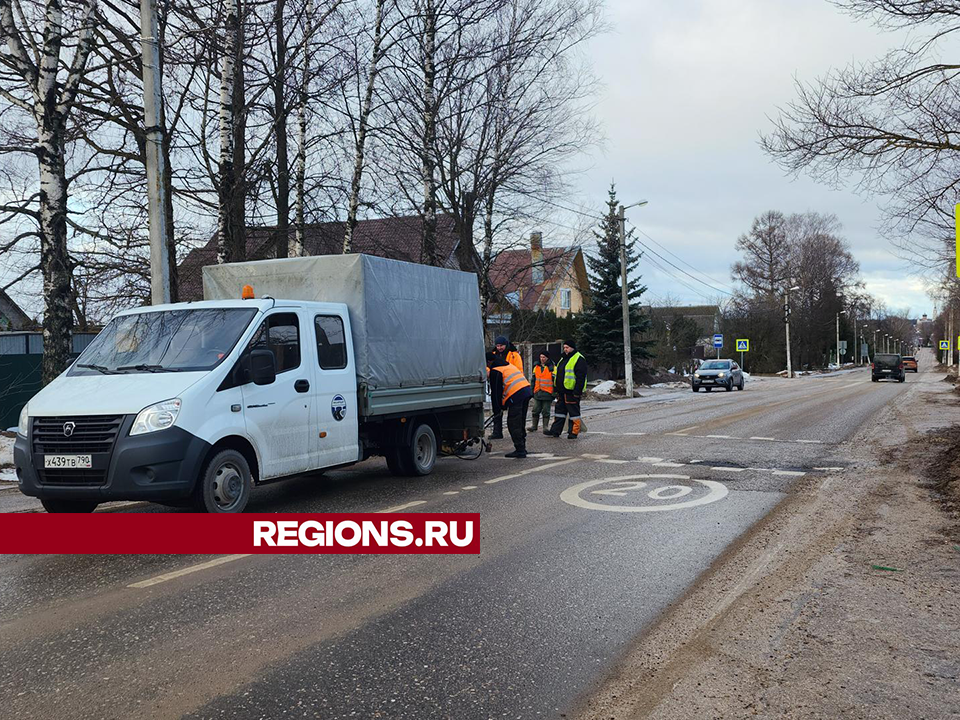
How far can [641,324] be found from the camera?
39938mm

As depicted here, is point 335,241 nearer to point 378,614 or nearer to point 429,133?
point 429,133

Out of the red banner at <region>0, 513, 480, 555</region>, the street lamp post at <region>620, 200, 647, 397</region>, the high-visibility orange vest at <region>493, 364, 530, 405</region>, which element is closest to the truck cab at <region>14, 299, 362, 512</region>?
the red banner at <region>0, 513, 480, 555</region>

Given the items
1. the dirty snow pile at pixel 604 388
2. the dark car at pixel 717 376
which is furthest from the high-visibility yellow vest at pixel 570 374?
the dark car at pixel 717 376

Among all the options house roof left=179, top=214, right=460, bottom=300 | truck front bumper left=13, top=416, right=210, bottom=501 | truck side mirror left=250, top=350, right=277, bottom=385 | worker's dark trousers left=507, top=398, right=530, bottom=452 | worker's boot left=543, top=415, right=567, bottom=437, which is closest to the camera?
truck front bumper left=13, top=416, right=210, bottom=501

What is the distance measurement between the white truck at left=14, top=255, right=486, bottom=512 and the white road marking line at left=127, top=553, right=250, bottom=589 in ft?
2.72

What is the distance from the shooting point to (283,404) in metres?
7.82

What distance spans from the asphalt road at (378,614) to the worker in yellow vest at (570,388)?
6.04m

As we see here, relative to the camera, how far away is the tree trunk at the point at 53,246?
1246cm

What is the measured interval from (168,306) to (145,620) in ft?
13.5

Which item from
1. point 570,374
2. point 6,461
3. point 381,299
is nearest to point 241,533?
point 381,299

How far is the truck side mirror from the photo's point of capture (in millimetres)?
7335

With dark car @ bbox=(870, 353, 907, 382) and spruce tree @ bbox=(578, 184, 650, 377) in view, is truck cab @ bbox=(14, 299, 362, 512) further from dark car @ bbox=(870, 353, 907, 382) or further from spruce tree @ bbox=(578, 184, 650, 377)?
dark car @ bbox=(870, 353, 907, 382)

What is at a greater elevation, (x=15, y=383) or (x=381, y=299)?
(x=381, y=299)

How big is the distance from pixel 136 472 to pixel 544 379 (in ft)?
37.0
